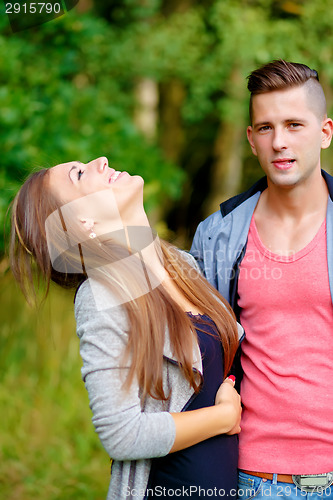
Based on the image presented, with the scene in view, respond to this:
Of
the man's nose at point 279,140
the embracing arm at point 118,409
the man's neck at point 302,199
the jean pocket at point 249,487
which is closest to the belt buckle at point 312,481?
the jean pocket at point 249,487

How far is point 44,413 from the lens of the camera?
4016 millimetres

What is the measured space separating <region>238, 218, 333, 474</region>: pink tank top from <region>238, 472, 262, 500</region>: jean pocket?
0.12 feet

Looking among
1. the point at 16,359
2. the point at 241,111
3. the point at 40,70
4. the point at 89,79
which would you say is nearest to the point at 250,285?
the point at 16,359

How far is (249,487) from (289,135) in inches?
47.1

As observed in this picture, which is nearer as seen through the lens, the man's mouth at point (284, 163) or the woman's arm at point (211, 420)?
the woman's arm at point (211, 420)

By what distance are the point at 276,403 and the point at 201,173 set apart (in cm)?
784

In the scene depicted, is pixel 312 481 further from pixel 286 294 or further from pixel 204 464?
pixel 286 294

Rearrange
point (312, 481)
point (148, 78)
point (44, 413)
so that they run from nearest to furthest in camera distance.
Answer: point (312, 481) → point (44, 413) → point (148, 78)

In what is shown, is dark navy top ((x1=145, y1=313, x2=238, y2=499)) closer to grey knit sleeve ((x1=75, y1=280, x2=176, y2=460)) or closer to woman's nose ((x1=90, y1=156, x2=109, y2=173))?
grey knit sleeve ((x1=75, y1=280, x2=176, y2=460))

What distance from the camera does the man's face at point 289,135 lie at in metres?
2.04

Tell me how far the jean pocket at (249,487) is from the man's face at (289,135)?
1002 mm

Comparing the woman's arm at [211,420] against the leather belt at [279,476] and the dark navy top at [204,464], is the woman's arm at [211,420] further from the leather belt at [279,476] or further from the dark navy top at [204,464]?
the leather belt at [279,476]

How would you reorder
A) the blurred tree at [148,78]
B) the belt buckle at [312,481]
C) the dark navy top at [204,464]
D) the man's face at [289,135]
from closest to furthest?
the dark navy top at [204,464] → the belt buckle at [312,481] → the man's face at [289,135] → the blurred tree at [148,78]

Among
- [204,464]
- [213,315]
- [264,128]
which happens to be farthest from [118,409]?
[264,128]
